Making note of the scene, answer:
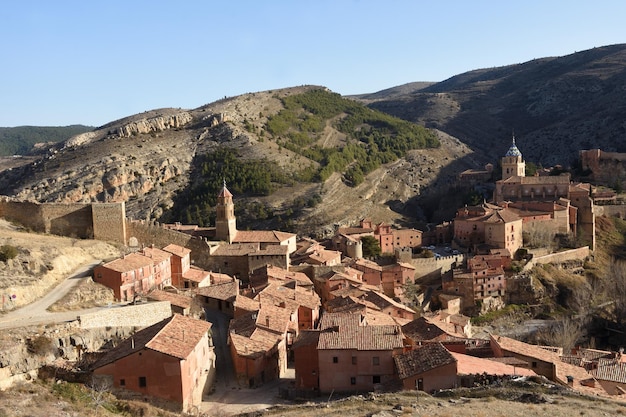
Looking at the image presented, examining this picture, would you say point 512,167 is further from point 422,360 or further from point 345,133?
point 422,360

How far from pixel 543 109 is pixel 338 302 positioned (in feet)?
330

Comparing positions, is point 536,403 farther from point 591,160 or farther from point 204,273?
point 591,160

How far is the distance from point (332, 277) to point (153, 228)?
32.4ft

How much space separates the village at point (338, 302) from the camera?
1869 cm

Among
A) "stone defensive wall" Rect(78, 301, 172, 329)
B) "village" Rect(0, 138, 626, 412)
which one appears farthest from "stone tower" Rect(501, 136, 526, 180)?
"stone defensive wall" Rect(78, 301, 172, 329)

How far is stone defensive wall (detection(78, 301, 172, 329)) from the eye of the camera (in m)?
19.8

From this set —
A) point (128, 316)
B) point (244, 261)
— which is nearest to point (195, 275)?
point (244, 261)

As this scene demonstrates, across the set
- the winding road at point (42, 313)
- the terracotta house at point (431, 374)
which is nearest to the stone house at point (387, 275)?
the winding road at point (42, 313)

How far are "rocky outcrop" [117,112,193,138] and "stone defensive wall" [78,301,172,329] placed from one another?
58.3 meters

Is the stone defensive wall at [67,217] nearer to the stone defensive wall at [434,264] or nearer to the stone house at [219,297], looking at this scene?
the stone house at [219,297]

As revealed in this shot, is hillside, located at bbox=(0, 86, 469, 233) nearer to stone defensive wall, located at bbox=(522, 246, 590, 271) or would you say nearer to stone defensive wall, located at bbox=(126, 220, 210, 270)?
stone defensive wall, located at bbox=(522, 246, 590, 271)

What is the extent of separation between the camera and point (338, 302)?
1209 inches

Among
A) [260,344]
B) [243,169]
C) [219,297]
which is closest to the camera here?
[260,344]

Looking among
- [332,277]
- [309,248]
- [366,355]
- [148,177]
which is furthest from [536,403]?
[148,177]
